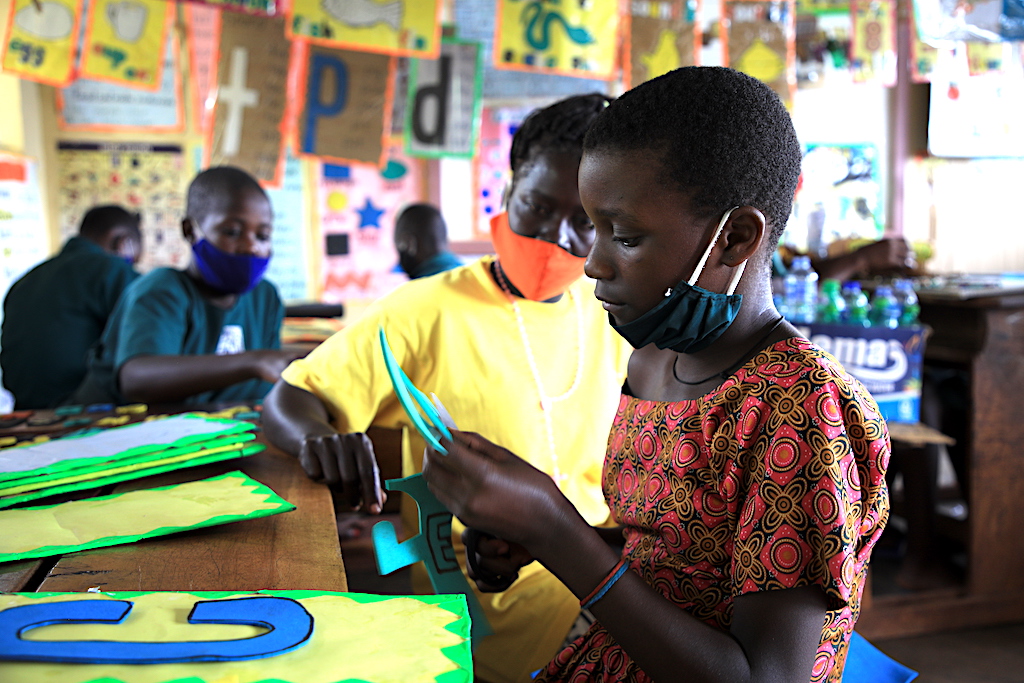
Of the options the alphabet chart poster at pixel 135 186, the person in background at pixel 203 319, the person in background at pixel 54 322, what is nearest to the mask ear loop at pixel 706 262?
the person in background at pixel 203 319

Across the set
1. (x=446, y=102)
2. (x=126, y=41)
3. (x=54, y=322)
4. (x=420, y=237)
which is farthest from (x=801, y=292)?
(x=126, y=41)

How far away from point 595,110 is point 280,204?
390cm

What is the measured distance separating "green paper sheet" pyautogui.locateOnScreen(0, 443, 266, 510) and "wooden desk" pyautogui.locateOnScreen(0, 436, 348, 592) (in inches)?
8.0

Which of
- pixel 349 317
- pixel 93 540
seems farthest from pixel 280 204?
pixel 93 540

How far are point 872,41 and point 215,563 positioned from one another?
18.5ft

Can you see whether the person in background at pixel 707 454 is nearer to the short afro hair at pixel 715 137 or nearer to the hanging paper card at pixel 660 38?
the short afro hair at pixel 715 137

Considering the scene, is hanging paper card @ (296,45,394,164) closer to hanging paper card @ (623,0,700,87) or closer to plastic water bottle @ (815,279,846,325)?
hanging paper card @ (623,0,700,87)

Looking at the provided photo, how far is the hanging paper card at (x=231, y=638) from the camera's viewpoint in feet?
1.74

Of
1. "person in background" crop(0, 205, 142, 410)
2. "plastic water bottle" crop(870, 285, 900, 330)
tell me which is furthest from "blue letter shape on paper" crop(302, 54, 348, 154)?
"plastic water bottle" crop(870, 285, 900, 330)

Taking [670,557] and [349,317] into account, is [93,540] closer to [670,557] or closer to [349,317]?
[670,557]

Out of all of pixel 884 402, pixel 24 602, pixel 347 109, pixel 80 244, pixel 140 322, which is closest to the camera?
pixel 24 602

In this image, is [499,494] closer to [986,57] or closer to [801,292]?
[801,292]

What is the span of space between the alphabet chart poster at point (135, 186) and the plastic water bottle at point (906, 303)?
3.83 metres

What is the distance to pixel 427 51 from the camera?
12.9ft
